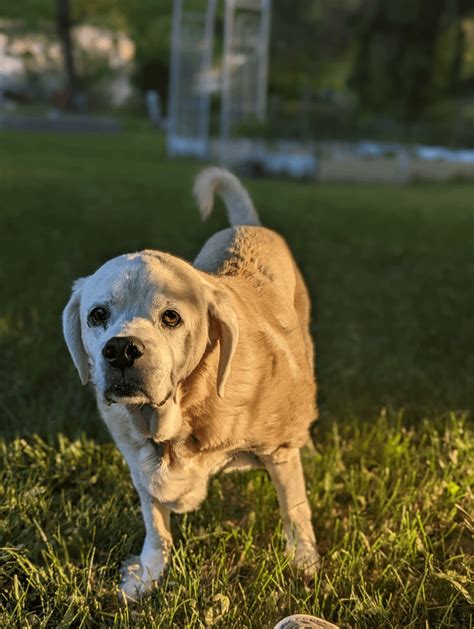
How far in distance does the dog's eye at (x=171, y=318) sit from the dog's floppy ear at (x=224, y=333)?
0.15 m

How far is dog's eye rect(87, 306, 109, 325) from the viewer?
193 cm

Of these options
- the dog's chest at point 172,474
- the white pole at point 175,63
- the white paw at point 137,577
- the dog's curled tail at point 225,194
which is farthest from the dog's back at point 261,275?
the white pole at point 175,63

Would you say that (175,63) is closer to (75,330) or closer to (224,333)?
(75,330)

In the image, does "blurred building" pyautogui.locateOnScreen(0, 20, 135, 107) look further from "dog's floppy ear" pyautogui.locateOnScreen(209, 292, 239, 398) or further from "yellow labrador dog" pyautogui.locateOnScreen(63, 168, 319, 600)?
"dog's floppy ear" pyautogui.locateOnScreen(209, 292, 239, 398)

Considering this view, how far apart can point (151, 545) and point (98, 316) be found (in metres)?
0.92

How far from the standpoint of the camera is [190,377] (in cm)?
208

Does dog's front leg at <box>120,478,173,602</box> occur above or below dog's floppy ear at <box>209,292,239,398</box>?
below

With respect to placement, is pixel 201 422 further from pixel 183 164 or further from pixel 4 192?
pixel 183 164

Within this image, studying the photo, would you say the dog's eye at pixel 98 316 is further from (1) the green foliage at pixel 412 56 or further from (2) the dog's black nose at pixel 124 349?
(1) the green foliage at pixel 412 56

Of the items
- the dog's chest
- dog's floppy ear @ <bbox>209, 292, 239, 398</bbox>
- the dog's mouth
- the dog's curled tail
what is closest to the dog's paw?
the dog's chest

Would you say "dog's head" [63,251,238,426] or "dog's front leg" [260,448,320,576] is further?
"dog's front leg" [260,448,320,576]

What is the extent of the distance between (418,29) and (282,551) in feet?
84.2

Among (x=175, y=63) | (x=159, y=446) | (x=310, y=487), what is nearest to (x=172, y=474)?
(x=159, y=446)

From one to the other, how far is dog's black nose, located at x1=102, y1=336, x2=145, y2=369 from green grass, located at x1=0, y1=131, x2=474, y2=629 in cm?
79
